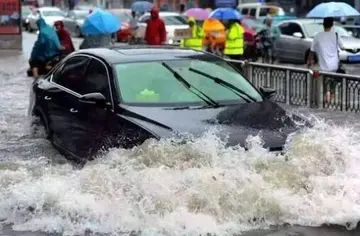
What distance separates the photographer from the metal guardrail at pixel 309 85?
43.4 feet

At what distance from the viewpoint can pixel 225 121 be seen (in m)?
7.57

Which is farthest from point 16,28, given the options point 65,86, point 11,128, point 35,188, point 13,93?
point 35,188

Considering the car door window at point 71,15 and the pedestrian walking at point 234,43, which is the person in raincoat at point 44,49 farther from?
the car door window at point 71,15

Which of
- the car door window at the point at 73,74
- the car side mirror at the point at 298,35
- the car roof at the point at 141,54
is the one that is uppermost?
the car roof at the point at 141,54

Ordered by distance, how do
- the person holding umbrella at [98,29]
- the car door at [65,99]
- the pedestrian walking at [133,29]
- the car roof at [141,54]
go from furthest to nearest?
the pedestrian walking at [133,29]
the person holding umbrella at [98,29]
the car door at [65,99]
the car roof at [141,54]

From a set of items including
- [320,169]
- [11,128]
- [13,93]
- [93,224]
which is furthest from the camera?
[13,93]

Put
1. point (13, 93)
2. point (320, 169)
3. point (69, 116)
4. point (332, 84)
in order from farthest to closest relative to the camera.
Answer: point (13, 93) < point (332, 84) < point (69, 116) < point (320, 169)

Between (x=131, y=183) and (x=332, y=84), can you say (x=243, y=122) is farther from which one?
(x=332, y=84)

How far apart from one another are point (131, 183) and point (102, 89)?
6.07ft

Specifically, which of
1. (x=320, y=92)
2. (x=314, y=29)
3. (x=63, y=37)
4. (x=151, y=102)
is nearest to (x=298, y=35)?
(x=314, y=29)

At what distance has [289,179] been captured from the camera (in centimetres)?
692

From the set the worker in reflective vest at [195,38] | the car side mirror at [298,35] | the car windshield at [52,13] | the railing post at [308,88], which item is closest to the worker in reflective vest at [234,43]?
the worker in reflective vest at [195,38]

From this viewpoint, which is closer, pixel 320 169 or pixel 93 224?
pixel 93 224

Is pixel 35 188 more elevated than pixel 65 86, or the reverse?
pixel 65 86
